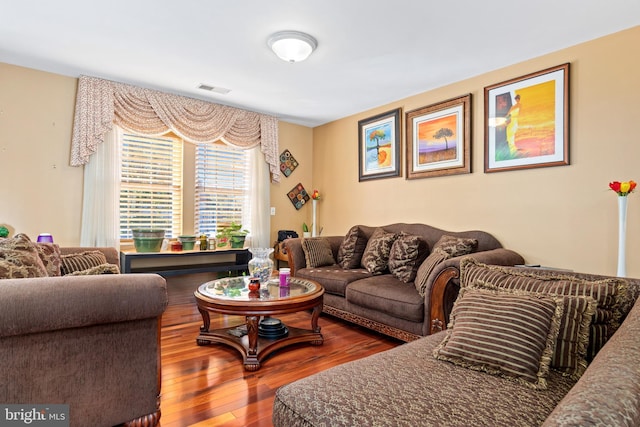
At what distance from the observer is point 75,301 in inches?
54.6

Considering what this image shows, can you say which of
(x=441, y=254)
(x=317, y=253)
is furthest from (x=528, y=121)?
(x=317, y=253)

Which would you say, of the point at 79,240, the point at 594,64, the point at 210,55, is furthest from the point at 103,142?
the point at 594,64

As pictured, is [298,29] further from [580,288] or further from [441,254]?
[580,288]

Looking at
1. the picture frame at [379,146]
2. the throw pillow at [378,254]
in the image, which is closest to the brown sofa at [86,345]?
the throw pillow at [378,254]

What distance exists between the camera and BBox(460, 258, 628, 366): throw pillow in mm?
1400

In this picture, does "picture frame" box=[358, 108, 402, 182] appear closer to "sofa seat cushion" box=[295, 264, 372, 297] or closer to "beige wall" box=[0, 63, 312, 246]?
"sofa seat cushion" box=[295, 264, 372, 297]

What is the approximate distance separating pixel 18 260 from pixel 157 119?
268 centimetres

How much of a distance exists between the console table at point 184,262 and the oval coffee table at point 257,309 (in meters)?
1.18

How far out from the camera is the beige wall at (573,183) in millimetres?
2574

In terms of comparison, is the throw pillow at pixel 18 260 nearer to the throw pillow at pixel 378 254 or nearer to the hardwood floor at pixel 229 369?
the hardwood floor at pixel 229 369

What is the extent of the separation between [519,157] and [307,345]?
2.44 m

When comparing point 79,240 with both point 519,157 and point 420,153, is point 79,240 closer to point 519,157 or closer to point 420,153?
point 420,153

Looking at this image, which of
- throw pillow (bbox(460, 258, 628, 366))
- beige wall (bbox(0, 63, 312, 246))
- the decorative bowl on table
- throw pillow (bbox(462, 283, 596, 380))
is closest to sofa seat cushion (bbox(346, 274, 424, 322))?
throw pillow (bbox(460, 258, 628, 366))

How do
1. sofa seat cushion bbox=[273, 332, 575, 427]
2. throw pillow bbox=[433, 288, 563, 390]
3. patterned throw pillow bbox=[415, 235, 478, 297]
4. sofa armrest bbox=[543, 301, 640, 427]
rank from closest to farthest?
sofa armrest bbox=[543, 301, 640, 427] < sofa seat cushion bbox=[273, 332, 575, 427] < throw pillow bbox=[433, 288, 563, 390] < patterned throw pillow bbox=[415, 235, 478, 297]
